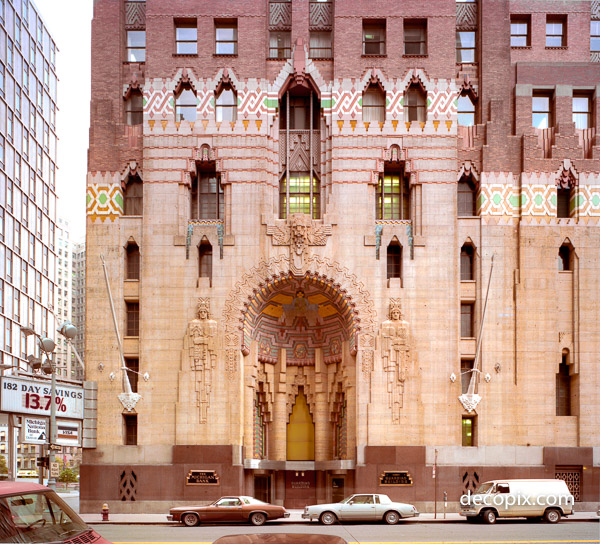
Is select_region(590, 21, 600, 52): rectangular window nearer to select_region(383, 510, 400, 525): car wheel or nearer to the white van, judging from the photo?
the white van

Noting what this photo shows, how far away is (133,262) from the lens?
43.9 meters

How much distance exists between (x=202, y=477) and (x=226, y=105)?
61.8ft

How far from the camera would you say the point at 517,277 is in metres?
42.7

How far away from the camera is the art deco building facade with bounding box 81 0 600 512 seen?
4177cm

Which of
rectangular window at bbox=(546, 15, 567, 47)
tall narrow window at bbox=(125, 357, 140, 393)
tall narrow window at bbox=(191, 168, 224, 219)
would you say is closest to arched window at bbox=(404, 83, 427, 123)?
rectangular window at bbox=(546, 15, 567, 47)

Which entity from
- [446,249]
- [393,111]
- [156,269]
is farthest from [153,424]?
[393,111]

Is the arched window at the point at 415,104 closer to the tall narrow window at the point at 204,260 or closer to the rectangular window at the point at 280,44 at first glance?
the rectangular window at the point at 280,44

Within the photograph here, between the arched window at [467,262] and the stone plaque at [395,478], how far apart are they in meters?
10.2

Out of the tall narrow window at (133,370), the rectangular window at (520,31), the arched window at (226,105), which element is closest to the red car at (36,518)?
the tall narrow window at (133,370)

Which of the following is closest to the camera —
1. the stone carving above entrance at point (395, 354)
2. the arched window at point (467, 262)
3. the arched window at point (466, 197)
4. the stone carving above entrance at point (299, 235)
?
the stone carving above entrance at point (395, 354)

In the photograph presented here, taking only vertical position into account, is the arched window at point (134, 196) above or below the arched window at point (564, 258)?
above

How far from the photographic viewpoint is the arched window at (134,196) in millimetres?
44375

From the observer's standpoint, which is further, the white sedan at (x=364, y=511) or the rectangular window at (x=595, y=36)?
the rectangular window at (x=595, y=36)

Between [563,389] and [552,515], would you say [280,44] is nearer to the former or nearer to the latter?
[563,389]
